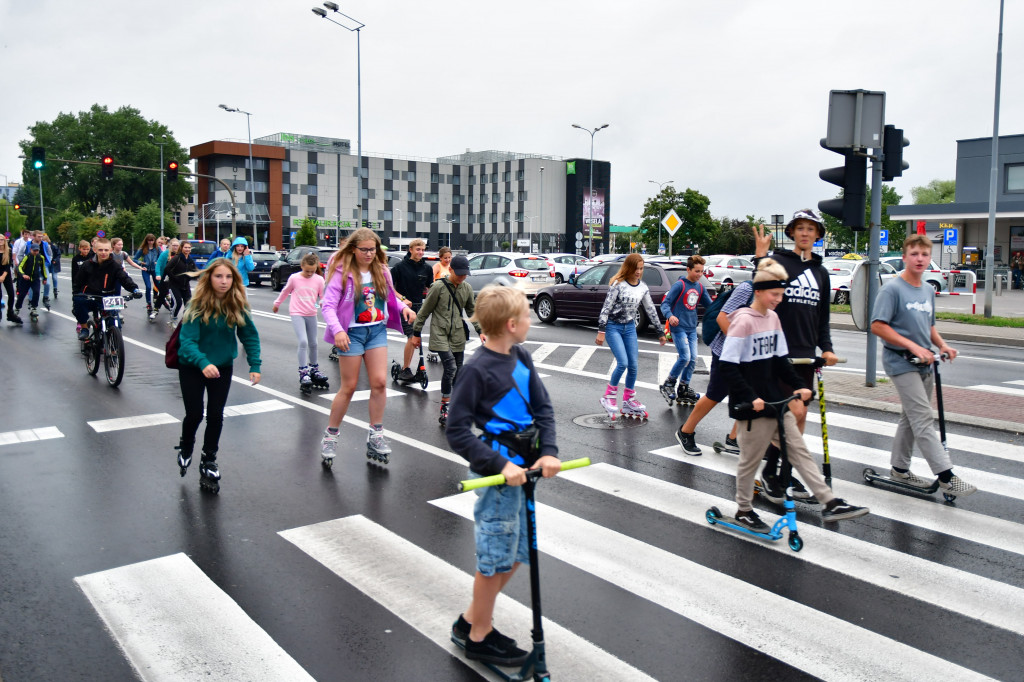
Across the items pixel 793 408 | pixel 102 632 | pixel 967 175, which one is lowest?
pixel 102 632

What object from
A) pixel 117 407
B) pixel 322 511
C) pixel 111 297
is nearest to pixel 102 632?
pixel 322 511

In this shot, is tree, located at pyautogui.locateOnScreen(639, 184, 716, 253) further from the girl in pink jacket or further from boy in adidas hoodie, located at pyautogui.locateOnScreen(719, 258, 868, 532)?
boy in adidas hoodie, located at pyautogui.locateOnScreen(719, 258, 868, 532)

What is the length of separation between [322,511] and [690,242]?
57405mm

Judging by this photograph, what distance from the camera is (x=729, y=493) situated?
20.3 ft

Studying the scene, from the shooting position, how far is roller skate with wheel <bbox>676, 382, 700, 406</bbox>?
9633mm

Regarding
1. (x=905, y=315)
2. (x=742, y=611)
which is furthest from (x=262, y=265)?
(x=742, y=611)

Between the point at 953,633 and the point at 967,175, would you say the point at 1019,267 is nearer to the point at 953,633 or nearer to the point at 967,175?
the point at 967,175

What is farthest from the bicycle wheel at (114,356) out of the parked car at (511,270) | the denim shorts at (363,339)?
the parked car at (511,270)

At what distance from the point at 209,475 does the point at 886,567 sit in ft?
15.1

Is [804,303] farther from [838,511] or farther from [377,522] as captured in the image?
[377,522]

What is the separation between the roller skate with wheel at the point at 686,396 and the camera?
9633 mm

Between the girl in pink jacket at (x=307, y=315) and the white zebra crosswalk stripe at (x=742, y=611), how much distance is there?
579 cm

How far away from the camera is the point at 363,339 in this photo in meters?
6.77

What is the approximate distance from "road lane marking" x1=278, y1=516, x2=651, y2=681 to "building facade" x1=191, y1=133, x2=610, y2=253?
288 feet
